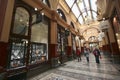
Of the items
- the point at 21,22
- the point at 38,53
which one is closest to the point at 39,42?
the point at 38,53

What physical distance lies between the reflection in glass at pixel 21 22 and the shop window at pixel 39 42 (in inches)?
24.0

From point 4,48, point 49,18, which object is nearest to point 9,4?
point 4,48

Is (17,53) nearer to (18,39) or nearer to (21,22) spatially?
(18,39)

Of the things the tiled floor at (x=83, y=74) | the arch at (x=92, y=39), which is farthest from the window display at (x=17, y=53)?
the arch at (x=92, y=39)

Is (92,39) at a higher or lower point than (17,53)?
higher

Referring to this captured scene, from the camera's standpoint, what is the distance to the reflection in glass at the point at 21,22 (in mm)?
4377

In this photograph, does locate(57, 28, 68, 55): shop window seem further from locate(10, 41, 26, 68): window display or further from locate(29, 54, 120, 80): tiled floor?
locate(10, 41, 26, 68): window display

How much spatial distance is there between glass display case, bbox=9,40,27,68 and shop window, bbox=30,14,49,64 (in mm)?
752

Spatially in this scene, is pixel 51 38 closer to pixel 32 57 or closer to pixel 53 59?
pixel 53 59

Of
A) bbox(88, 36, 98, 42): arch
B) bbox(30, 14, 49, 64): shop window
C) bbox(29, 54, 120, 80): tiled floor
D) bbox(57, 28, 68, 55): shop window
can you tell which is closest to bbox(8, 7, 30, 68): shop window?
bbox(30, 14, 49, 64): shop window

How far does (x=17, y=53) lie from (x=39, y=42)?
202 cm

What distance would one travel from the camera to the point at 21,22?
4711mm

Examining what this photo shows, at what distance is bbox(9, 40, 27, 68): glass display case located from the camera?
4.03 metres

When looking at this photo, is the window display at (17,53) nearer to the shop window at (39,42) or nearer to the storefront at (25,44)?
the storefront at (25,44)
